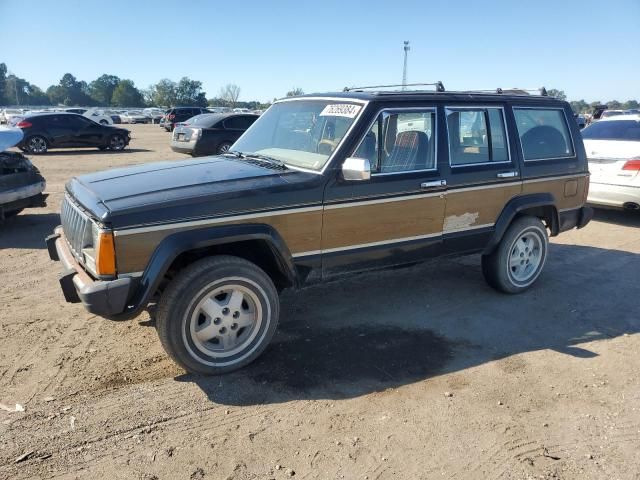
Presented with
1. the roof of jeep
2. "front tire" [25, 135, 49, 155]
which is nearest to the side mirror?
the roof of jeep

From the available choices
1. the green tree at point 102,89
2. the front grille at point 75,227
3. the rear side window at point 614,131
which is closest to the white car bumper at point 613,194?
the rear side window at point 614,131

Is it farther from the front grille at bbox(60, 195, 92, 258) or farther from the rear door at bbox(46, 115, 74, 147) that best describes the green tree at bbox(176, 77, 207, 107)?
the front grille at bbox(60, 195, 92, 258)

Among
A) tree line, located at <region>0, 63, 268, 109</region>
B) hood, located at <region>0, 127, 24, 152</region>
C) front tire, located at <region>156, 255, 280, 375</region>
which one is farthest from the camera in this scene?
tree line, located at <region>0, 63, 268, 109</region>

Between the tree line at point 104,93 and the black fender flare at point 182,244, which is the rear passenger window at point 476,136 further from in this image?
the tree line at point 104,93

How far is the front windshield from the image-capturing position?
13.4 ft

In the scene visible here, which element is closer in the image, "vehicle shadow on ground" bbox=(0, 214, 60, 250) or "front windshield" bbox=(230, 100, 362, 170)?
"front windshield" bbox=(230, 100, 362, 170)

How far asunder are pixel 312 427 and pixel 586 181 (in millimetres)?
4357

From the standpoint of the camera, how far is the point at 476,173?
15.3 feet

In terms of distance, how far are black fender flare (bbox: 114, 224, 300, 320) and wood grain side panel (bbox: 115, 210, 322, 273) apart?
0.03m

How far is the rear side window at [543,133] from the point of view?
512 centimetres

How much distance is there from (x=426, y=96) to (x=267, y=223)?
1934 mm

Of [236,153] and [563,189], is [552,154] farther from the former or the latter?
[236,153]

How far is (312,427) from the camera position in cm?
308

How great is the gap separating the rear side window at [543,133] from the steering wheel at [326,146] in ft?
7.19
